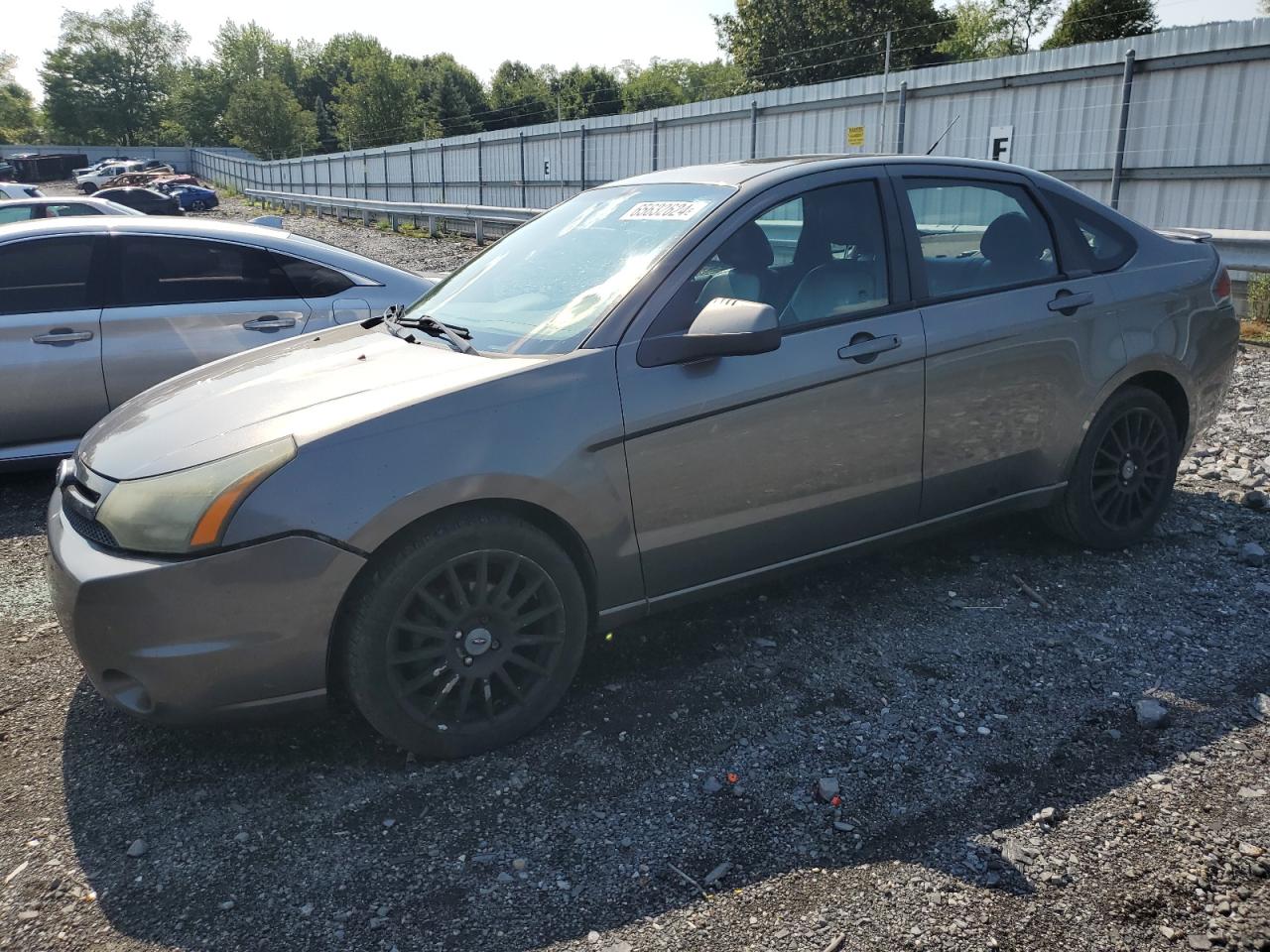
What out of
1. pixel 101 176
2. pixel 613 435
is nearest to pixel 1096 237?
pixel 613 435

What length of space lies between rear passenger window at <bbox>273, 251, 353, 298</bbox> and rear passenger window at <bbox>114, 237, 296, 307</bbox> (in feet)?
0.15

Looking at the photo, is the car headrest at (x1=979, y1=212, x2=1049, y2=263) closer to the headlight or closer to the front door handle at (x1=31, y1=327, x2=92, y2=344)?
the headlight

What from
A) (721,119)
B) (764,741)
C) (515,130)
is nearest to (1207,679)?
(764,741)

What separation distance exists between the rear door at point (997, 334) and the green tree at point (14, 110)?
12369 cm

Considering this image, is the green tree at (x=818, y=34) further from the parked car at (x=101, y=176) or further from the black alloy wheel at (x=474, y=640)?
the black alloy wheel at (x=474, y=640)

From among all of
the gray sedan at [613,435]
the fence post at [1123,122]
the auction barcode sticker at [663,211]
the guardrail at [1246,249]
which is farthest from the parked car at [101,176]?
the gray sedan at [613,435]

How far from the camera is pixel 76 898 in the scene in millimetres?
2498

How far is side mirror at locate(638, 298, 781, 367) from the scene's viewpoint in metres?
3.15

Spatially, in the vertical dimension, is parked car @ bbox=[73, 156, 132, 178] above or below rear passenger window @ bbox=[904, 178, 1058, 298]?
above

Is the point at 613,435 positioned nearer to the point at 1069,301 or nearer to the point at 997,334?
the point at 997,334

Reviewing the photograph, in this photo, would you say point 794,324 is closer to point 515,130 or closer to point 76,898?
point 76,898

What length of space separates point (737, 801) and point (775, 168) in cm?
234

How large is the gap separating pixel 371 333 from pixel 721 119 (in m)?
17.9

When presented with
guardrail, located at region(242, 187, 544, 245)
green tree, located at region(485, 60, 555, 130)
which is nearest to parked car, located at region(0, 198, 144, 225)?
guardrail, located at region(242, 187, 544, 245)
